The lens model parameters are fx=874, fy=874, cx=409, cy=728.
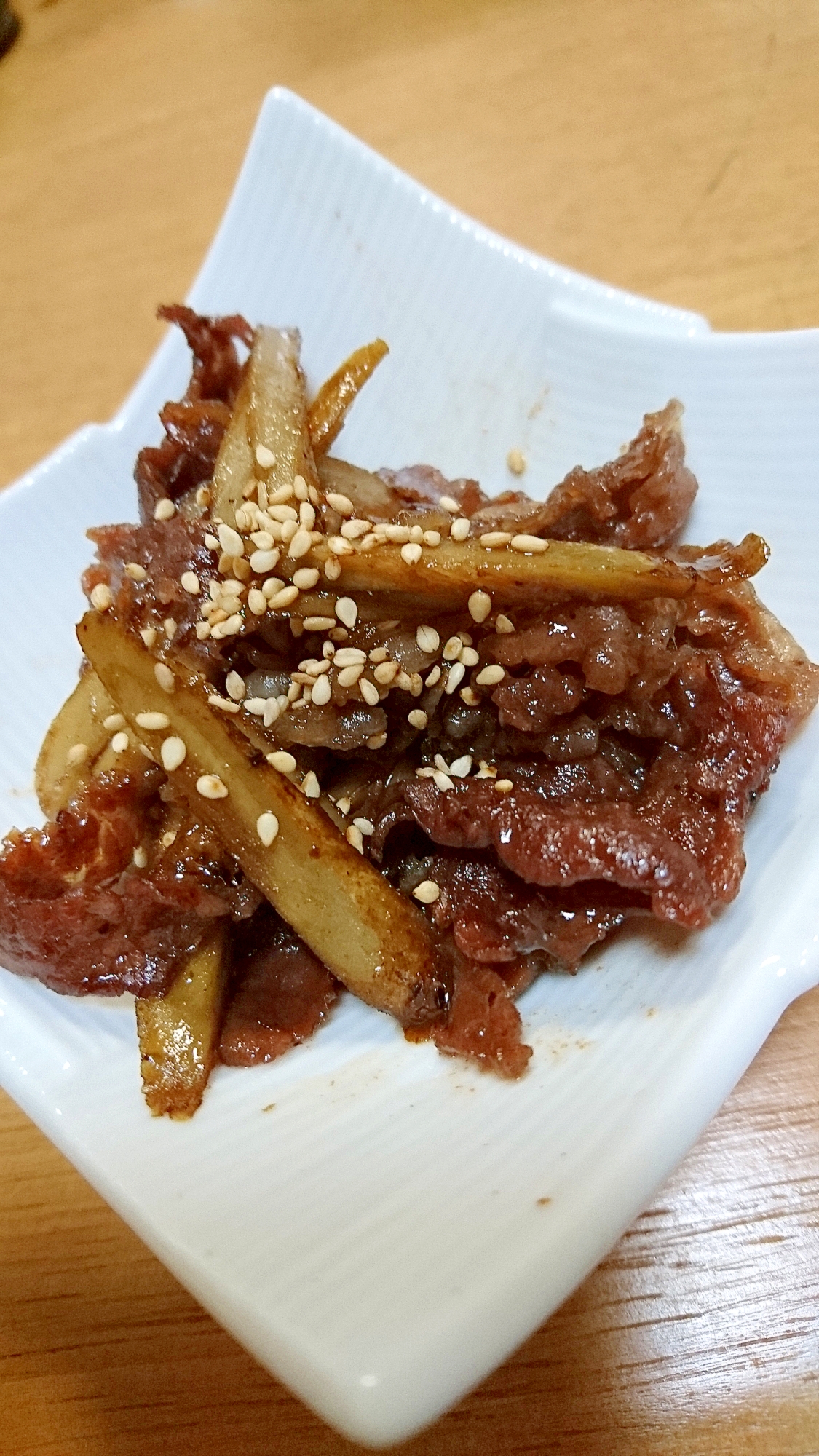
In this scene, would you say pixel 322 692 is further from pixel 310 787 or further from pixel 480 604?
pixel 480 604

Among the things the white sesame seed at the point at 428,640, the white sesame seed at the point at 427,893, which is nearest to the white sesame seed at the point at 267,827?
the white sesame seed at the point at 427,893

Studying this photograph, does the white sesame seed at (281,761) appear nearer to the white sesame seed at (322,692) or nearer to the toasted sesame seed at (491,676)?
the white sesame seed at (322,692)

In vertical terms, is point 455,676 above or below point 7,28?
below

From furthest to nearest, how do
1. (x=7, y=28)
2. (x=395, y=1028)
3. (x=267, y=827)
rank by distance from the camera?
1. (x=7, y=28)
2. (x=395, y=1028)
3. (x=267, y=827)

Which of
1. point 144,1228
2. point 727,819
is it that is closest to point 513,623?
point 727,819

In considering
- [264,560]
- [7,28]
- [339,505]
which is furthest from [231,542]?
[7,28]

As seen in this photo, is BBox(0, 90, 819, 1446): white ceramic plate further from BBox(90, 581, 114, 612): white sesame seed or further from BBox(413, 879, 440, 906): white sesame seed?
BBox(90, 581, 114, 612): white sesame seed

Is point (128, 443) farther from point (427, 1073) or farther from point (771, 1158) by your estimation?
point (771, 1158)
